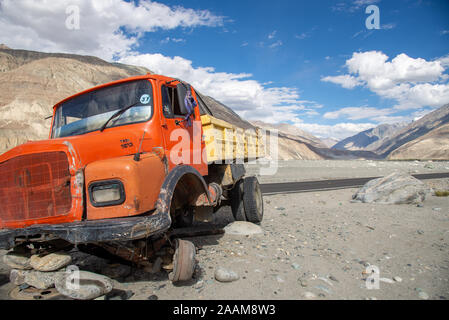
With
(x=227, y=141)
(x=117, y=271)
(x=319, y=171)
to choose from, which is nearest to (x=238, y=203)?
(x=227, y=141)

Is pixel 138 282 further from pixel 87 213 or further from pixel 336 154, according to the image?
pixel 336 154

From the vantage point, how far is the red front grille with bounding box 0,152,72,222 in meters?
2.83

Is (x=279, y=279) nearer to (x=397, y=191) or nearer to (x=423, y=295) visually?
(x=423, y=295)

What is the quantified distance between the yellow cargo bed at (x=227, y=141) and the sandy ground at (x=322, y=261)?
1.60 meters

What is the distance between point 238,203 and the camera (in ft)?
20.0

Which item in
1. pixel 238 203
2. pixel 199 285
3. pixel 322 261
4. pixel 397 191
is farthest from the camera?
pixel 397 191

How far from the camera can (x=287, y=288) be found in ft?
10.4

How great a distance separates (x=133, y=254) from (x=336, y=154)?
457 feet

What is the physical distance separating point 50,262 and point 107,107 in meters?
1.99

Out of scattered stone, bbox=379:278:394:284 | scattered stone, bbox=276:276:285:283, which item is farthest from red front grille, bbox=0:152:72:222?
scattered stone, bbox=379:278:394:284

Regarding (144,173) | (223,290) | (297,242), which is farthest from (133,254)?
(297,242)

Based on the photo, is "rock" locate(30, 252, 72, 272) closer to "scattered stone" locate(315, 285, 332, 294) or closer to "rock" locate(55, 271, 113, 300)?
"rock" locate(55, 271, 113, 300)

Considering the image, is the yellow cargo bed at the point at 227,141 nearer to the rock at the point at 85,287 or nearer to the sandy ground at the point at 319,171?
the rock at the point at 85,287

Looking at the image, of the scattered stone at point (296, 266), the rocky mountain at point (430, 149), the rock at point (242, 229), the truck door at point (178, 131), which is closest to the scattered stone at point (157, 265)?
the truck door at point (178, 131)
